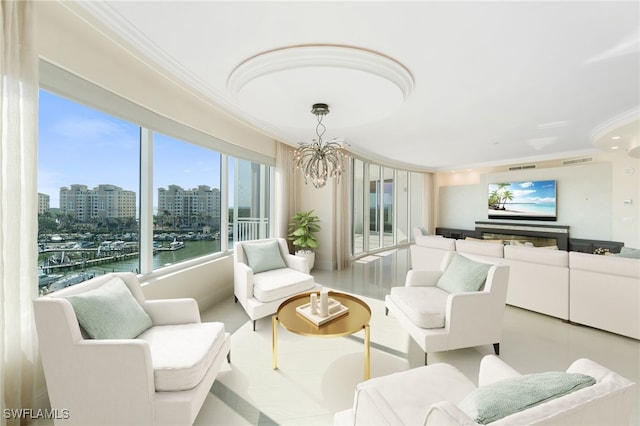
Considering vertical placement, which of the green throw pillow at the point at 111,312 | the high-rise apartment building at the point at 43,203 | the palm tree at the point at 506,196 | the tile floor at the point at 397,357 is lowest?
the tile floor at the point at 397,357

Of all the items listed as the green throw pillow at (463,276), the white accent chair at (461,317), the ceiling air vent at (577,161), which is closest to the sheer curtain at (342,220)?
the green throw pillow at (463,276)

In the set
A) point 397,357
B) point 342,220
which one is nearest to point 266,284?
point 397,357

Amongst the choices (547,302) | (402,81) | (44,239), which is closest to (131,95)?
(44,239)

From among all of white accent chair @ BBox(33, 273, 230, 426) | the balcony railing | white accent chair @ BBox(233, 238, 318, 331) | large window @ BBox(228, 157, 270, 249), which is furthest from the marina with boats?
the balcony railing

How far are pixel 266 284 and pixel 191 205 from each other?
5.54 feet

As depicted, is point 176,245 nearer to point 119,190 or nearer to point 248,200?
point 119,190

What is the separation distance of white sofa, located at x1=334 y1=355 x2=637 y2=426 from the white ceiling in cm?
208

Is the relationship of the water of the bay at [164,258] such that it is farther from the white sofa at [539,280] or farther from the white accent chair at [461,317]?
the white sofa at [539,280]

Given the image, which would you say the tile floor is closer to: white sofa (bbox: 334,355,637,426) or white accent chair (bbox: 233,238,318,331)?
white accent chair (bbox: 233,238,318,331)

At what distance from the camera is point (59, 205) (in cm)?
224

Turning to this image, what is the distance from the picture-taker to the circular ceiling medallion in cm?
214

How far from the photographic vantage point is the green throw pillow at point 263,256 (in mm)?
3572

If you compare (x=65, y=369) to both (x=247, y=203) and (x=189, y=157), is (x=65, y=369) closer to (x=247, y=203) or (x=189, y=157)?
(x=189, y=157)

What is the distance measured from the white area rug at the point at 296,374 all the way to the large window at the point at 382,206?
394 cm
